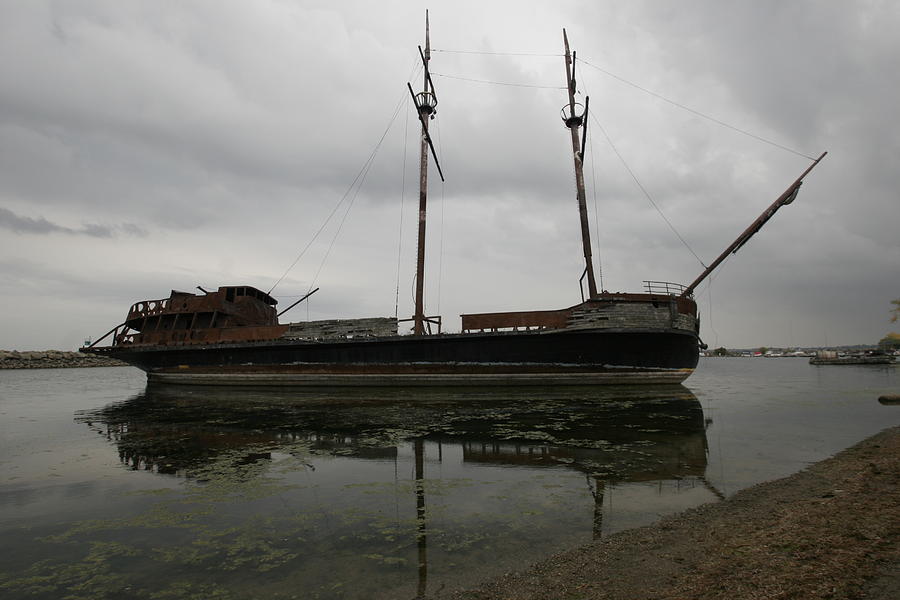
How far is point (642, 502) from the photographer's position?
15.9 feet

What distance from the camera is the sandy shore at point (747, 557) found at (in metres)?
2.63

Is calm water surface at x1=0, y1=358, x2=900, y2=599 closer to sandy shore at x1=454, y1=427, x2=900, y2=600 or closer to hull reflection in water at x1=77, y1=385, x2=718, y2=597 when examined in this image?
hull reflection in water at x1=77, y1=385, x2=718, y2=597

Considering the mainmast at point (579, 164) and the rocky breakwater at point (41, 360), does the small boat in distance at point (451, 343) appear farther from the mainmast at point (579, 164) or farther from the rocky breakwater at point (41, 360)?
the rocky breakwater at point (41, 360)

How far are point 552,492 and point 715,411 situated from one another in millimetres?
10029

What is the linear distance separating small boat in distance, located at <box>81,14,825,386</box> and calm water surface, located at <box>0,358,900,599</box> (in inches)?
208

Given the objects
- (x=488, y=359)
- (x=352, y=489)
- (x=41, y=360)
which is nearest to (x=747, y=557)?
(x=352, y=489)

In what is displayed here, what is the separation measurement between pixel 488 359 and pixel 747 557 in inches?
601

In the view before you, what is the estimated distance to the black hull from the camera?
57.5ft

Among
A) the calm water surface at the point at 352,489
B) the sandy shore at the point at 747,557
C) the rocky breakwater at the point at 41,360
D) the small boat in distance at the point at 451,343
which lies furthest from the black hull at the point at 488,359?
the rocky breakwater at the point at 41,360

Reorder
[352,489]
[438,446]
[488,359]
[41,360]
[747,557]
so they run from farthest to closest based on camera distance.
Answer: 1. [41,360]
2. [488,359]
3. [438,446]
4. [352,489]
5. [747,557]

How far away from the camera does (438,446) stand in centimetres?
819

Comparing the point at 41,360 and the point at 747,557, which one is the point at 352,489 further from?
the point at 41,360

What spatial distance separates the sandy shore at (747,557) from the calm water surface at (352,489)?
1.21 feet

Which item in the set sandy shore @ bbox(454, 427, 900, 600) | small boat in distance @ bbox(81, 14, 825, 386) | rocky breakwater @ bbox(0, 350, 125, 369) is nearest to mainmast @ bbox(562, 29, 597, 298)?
small boat in distance @ bbox(81, 14, 825, 386)
